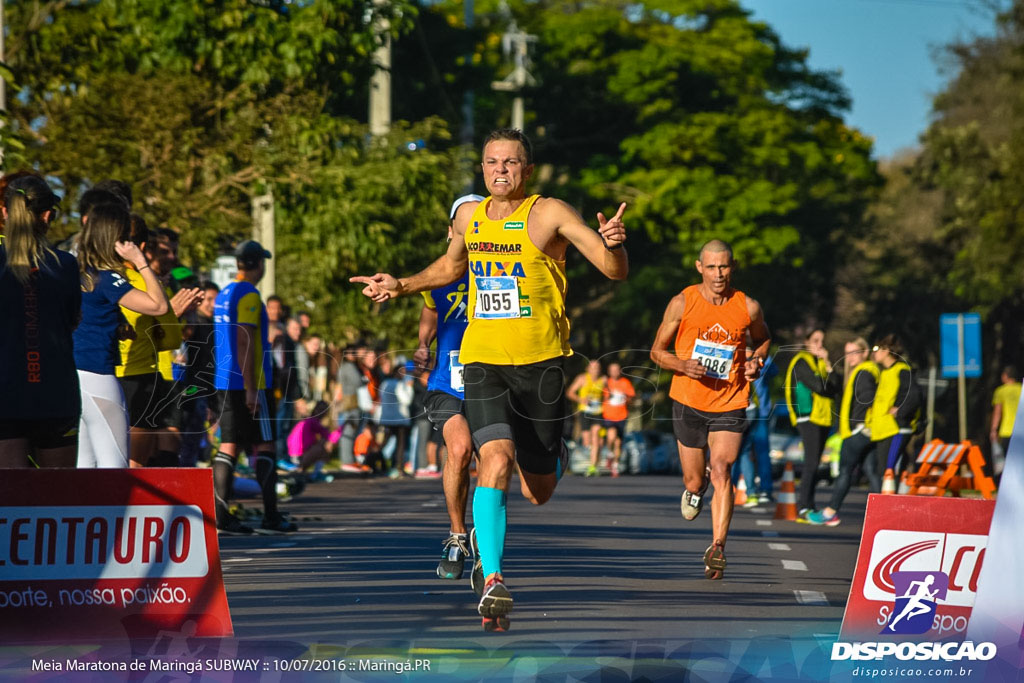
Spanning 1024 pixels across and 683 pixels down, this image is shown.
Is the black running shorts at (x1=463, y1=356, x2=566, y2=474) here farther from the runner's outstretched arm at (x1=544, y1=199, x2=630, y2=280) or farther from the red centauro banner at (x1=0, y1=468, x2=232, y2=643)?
the red centauro banner at (x1=0, y1=468, x2=232, y2=643)

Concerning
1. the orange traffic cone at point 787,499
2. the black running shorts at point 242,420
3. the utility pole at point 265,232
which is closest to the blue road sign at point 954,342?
the utility pole at point 265,232

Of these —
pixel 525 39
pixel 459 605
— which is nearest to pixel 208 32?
pixel 459 605

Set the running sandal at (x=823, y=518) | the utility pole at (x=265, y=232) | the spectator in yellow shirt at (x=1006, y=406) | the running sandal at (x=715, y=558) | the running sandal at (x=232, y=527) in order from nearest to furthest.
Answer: the running sandal at (x=715, y=558)
the running sandal at (x=232, y=527)
the running sandal at (x=823, y=518)
the spectator in yellow shirt at (x=1006, y=406)
the utility pole at (x=265, y=232)

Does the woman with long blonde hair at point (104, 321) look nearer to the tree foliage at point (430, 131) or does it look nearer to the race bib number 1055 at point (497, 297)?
the race bib number 1055 at point (497, 297)

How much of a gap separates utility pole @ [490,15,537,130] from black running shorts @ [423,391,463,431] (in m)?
35.8

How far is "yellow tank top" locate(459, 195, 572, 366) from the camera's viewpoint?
801cm

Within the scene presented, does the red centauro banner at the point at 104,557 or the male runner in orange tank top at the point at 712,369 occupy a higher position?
the male runner in orange tank top at the point at 712,369

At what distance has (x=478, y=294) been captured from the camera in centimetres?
809

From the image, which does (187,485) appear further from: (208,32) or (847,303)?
(847,303)

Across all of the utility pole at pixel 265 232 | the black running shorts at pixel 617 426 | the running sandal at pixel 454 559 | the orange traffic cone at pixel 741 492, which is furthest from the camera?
the black running shorts at pixel 617 426

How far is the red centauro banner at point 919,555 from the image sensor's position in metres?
7.12

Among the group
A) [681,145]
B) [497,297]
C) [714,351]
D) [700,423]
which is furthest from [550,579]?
[681,145]

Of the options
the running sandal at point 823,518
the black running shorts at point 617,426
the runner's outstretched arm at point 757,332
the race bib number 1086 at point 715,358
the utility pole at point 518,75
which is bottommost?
the running sandal at point 823,518

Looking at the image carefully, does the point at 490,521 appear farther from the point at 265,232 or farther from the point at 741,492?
the point at 265,232
